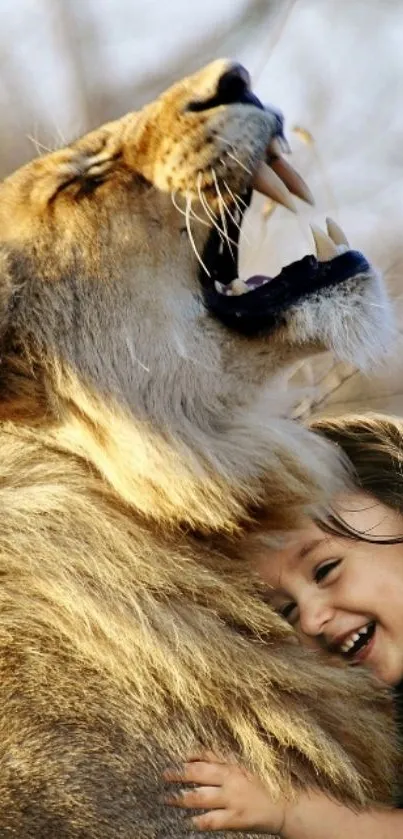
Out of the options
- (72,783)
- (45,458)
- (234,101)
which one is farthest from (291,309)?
(72,783)

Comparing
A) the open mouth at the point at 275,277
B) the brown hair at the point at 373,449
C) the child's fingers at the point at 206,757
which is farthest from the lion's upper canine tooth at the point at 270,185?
the child's fingers at the point at 206,757

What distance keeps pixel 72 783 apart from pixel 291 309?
66cm

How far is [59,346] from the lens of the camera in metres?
1.46

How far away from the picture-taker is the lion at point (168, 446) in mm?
1363

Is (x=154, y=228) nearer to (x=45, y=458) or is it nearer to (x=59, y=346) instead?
(x=59, y=346)

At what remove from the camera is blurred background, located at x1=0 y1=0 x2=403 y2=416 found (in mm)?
2604

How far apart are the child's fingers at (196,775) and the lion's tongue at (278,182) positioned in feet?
2.37

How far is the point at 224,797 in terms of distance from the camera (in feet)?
4.33

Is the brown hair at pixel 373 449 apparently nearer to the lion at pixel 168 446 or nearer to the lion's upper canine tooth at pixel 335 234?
the lion at pixel 168 446

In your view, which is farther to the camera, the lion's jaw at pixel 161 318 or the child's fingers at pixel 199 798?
the lion's jaw at pixel 161 318

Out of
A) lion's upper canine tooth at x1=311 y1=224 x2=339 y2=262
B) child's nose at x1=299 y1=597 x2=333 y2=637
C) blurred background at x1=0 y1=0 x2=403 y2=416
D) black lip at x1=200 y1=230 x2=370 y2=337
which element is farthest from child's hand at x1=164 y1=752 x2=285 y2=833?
blurred background at x1=0 y1=0 x2=403 y2=416

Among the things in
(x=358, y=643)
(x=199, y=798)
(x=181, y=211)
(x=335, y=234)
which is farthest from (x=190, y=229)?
(x=199, y=798)

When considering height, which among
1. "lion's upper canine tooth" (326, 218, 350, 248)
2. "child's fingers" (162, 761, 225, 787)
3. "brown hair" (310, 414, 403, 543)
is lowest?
"child's fingers" (162, 761, 225, 787)

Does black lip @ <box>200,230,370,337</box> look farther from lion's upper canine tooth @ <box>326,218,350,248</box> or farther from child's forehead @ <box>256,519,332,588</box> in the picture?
child's forehead @ <box>256,519,332,588</box>
